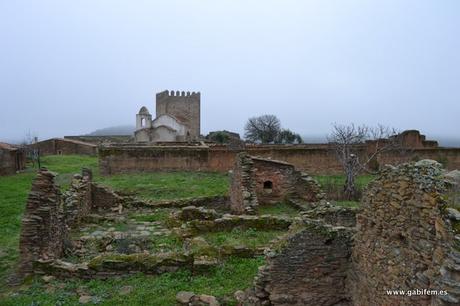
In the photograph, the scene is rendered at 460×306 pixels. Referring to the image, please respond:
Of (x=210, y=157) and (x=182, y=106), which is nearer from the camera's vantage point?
(x=210, y=157)

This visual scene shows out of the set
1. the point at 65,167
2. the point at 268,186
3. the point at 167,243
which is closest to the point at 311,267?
the point at 167,243

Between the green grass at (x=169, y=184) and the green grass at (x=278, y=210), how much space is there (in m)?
2.76

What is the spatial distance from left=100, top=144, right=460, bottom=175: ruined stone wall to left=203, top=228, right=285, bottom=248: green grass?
517 inches

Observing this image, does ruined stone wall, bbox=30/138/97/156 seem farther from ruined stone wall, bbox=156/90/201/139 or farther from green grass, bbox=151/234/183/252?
green grass, bbox=151/234/183/252

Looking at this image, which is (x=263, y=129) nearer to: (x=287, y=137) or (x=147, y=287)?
(x=287, y=137)

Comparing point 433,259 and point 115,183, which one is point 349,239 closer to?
point 433,259

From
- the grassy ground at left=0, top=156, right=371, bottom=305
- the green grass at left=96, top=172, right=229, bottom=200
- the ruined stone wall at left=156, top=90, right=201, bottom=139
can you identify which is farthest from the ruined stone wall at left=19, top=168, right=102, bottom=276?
the ruined stone wall at left=156, top=90, right=201, bottom=139

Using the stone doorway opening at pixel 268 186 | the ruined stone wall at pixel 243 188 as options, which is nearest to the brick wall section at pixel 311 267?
the ruined stone wall at pixel 243 188

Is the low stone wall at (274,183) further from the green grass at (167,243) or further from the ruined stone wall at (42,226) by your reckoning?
the ruined stone wall at (42,226)

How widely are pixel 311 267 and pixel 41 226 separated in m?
5.88

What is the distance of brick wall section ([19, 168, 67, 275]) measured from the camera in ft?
28.8

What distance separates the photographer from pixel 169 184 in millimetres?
20094

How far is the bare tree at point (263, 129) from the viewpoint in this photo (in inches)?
2285

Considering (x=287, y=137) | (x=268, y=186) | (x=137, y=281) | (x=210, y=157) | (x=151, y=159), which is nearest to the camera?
(x=137, y=281)
